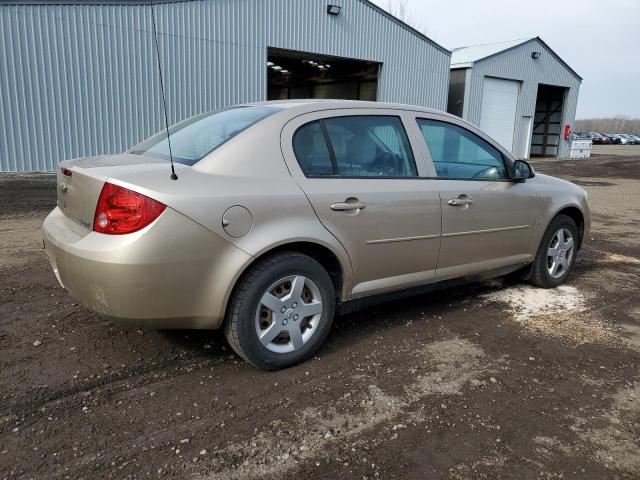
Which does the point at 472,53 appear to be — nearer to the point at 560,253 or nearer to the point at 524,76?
the point at 524,76

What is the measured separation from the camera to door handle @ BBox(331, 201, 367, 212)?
132 inches

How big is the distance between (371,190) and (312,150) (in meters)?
0.48

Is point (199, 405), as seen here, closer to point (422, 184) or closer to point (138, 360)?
point (138, 360)

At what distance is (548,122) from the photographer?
33062 millimetres

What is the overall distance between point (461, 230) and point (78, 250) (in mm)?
2733

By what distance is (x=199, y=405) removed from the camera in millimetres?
2908

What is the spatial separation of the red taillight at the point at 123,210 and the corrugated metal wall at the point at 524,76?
79.1ft

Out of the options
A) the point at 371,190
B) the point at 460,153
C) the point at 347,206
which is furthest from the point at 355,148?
the point at 460,153

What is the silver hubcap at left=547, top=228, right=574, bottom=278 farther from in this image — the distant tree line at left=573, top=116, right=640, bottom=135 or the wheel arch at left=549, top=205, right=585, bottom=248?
the distant tree line at left=573, top=116, right=640, bottom=135

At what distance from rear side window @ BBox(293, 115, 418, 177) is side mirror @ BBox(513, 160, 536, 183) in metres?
1.15

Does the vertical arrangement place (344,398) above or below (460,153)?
below

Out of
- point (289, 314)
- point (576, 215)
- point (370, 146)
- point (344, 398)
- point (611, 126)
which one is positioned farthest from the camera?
point (611, 126)

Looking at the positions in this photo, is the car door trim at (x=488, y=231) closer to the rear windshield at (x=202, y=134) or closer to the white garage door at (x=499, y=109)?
the rear windshield at (x=202, y=134)

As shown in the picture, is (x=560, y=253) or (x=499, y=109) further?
(x=499, y=109)
